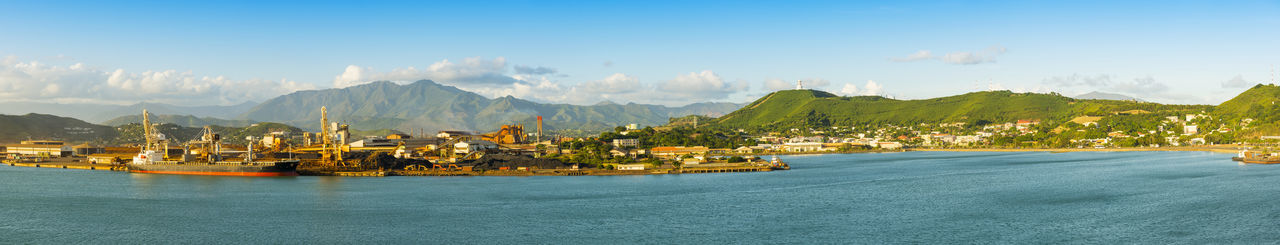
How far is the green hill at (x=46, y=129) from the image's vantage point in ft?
374

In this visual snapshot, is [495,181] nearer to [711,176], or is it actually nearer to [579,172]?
[579,172]

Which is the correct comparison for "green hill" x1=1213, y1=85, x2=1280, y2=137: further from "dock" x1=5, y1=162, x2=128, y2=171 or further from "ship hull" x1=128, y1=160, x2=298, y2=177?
"dock" x1=5, y1=162, x2=128, y2=171

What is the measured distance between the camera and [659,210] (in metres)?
32.2

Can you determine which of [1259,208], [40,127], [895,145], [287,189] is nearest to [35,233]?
[287,189]

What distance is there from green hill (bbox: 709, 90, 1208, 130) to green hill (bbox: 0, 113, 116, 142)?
110684 mm

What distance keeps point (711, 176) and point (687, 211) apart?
21315 mm

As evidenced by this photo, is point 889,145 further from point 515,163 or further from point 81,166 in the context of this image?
point 81,166

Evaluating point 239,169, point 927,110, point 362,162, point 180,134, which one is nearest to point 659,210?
point 362,162

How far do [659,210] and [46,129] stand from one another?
128989mm

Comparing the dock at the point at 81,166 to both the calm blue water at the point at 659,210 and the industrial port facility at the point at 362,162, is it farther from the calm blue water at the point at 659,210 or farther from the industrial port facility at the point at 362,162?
the calm blue water at the point at 659,210

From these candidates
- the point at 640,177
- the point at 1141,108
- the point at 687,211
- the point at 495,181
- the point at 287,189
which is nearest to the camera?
the point at 687,211

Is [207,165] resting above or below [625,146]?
below

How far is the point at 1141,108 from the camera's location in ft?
444

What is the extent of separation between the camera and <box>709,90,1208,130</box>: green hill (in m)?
147
